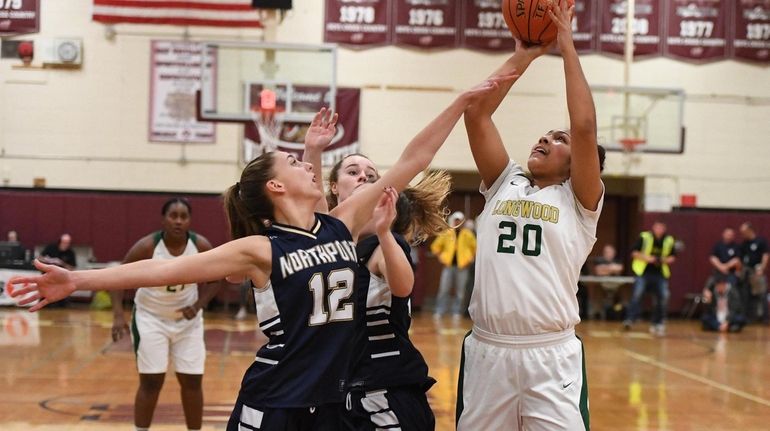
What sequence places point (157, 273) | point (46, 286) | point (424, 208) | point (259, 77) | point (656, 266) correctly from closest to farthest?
1. point (46, 286)
2. point (157, 273)
3. point (424, 208)
4. point (259, 77)
5. point (656, 266)

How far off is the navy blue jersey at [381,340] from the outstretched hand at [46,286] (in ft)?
3.78

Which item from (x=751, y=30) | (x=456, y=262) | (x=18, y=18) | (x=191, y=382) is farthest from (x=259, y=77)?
(x=751, y=30)

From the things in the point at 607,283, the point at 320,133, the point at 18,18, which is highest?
the point at 18,18

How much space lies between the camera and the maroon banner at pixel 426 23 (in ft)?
62.1

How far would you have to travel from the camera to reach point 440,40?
19031 mm

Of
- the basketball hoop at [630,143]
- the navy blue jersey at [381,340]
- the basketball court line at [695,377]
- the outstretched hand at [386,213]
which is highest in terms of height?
the basketball hoop at [630,143]

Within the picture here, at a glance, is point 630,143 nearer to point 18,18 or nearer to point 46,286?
point 18,18

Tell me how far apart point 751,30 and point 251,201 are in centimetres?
1811

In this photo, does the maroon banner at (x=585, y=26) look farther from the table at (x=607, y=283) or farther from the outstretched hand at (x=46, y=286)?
the outstretched hand at (x=46, y=286)

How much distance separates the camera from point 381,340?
3.87m

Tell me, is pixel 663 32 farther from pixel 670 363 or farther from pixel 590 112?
pixel 590 112

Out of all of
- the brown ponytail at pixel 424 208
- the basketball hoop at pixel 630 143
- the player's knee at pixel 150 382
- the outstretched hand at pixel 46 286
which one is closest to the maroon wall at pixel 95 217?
the basketball hoop at pixel 630 143

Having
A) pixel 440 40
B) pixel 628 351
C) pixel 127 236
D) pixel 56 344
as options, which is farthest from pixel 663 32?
pixel 56 344

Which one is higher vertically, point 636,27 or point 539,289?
point 636,27
